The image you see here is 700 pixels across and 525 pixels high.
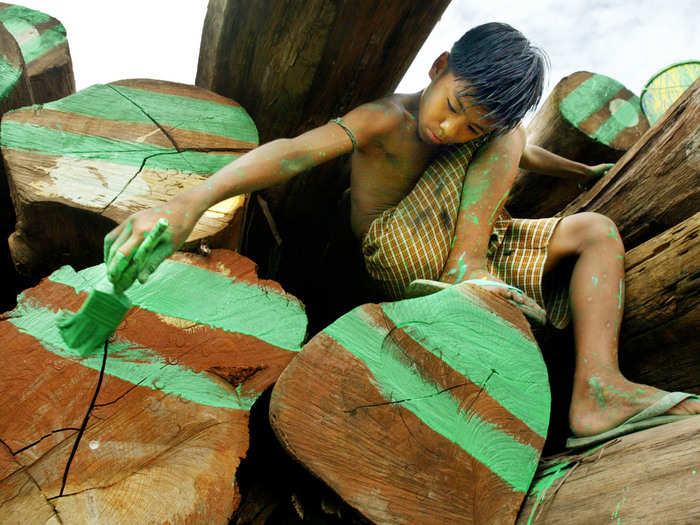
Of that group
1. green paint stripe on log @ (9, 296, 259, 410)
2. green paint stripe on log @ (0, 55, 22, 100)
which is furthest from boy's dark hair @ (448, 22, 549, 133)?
green paint stripe on log @ (0, 55, 22, 100)

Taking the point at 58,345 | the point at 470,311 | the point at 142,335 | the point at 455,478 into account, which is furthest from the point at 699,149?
the point at 58,345

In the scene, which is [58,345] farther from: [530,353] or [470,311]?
[530,353]

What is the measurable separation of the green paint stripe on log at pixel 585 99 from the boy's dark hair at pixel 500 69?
0.59 m

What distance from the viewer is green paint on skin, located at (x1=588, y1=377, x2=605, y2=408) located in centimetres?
104

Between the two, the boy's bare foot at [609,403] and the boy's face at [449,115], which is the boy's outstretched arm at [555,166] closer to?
the boy's face at [449,115]

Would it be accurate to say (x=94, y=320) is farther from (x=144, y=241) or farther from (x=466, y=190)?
(x=466, y=190)

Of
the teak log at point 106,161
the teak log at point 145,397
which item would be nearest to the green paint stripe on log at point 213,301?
the teak log at point 145,397

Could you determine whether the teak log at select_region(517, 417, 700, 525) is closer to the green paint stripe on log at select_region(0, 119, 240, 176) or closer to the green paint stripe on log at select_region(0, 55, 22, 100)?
the green paint stripe on log at select_region(0, 119, 240, 176)

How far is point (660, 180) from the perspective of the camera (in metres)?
1.38

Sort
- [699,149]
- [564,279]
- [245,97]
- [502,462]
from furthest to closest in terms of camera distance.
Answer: [245,97] → [564,279] → [699,149] → [502,462]

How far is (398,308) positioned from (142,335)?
1.68 ft

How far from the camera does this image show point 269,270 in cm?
192

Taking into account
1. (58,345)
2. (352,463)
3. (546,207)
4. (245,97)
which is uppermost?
(546,207)

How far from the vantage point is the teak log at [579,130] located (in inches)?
75.5
